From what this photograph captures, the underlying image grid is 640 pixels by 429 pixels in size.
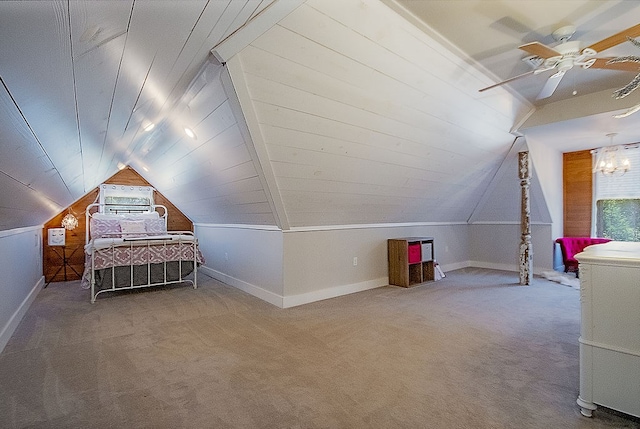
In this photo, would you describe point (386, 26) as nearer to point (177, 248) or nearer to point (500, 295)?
point (500, 295)

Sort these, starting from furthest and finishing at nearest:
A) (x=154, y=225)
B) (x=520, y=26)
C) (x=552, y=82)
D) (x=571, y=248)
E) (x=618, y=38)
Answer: (x=154, y=225) → (x=571, y=248) → (x=552, y=82) → (x=520, y=26) → (x=618, y=38)

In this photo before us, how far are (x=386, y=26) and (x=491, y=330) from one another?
261 cm

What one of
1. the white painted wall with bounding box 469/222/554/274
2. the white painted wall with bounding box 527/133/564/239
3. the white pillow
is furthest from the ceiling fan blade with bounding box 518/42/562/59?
the white pillow

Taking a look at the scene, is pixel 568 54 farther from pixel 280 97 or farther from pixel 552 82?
pixel 280 97

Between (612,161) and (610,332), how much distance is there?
14.7 ft

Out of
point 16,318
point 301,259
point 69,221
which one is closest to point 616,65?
point 301,259

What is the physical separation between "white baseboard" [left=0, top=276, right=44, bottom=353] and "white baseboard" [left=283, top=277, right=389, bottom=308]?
2.33 metres

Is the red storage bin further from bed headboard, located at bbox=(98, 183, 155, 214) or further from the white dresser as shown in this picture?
bed headboard, located at bbox=(98, 183, 155, 214)

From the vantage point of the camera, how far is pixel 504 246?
5984 mm

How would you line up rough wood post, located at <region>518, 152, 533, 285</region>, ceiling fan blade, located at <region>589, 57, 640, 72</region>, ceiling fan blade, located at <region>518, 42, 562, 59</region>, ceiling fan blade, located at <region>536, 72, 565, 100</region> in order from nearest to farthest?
ceiling fan blade, located at <region>518, 42, 562, 59</region> → ceiling fan blade, located at <region>589, 57, 640, 72</region> → ceiling fan blade, located at <region>536, 72, 565, 100</region> → rough wood post, located at <region>518, 152, 533, 285</region>

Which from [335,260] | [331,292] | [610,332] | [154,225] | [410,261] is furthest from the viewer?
[154,225]

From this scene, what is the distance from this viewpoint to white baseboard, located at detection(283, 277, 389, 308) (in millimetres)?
3648

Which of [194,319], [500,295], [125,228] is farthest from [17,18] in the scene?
[125,228]

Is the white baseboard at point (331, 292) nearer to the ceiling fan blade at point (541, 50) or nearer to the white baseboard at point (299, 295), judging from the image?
the white baseboard at point (299, 295)
